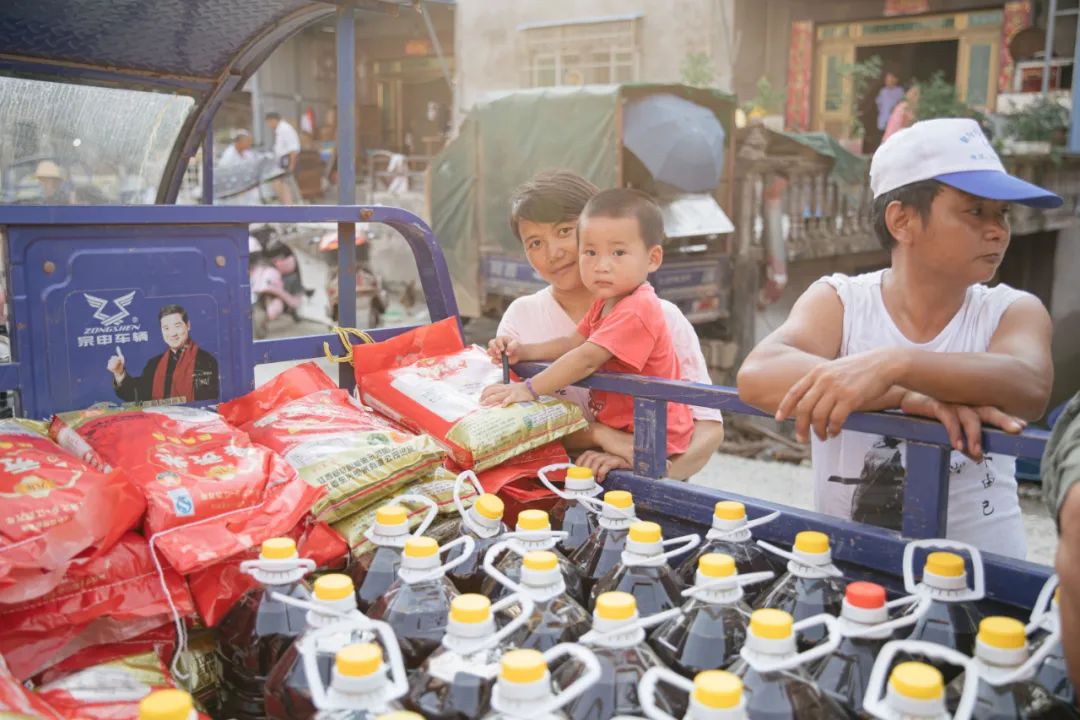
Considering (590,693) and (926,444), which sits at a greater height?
(926,444)

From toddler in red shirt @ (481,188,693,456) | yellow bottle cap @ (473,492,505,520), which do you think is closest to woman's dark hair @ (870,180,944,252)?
toddler in red shirt @ (481,188,693,456)

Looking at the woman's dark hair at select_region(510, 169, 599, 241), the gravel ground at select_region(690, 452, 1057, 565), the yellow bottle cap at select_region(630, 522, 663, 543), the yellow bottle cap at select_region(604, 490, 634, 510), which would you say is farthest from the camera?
Answer: the gravel ground at select_region(690, 452, 1057, 565)

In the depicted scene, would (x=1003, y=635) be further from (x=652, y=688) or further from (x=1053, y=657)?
(x=652, y=688)

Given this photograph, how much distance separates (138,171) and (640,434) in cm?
268

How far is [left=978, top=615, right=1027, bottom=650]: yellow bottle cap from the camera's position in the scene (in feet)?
3.51

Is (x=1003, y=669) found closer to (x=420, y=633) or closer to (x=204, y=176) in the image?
(x=420, y=633)

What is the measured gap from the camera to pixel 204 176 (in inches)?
150

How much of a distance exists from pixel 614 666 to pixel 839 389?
675mm

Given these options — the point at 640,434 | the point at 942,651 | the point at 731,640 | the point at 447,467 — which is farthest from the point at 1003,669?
the point at 447,467

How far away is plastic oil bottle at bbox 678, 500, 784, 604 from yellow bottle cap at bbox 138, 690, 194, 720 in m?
0.80

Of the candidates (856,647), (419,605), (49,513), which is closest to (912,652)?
(856,647)

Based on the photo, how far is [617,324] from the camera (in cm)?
221

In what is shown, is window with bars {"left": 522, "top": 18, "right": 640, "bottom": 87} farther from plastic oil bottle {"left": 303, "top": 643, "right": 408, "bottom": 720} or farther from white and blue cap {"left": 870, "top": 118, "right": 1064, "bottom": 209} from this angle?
plastic oil bottle {"left": 303, "top": 643, "right": 408, "bottom": 720}

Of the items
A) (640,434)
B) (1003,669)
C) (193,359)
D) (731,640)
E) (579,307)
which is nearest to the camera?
(1003,669)
